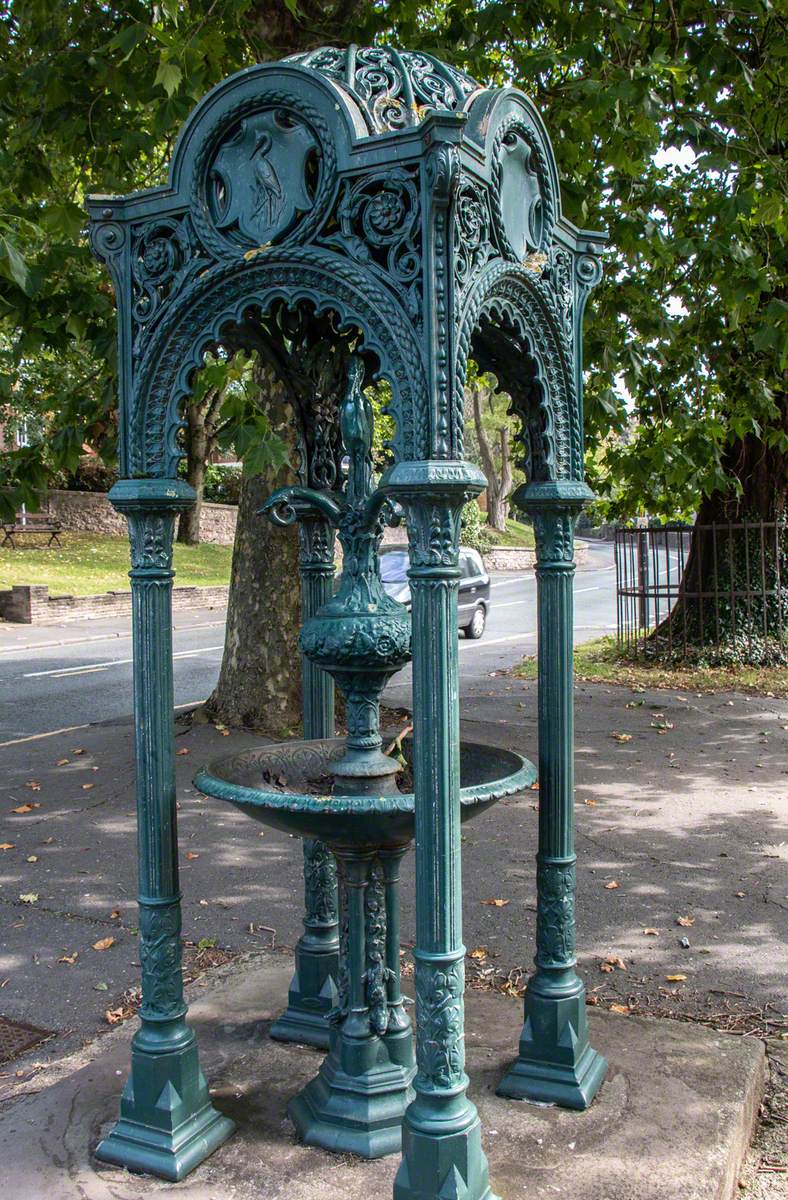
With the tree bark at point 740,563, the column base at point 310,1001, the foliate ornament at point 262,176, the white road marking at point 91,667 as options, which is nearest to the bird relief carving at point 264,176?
the foliate ornament at point 262,176

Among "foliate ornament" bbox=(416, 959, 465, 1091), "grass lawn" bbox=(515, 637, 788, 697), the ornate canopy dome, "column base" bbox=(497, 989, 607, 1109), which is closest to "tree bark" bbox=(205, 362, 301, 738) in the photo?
"grass lawn" bbox=(515, 637, 788, 697)

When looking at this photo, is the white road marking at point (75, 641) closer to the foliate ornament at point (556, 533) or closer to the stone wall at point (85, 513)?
the stone wall at point (85, 513)

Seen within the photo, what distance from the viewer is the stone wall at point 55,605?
21.9 m

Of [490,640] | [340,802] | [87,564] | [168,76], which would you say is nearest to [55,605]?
[87,564]

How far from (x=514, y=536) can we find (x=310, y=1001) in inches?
1964

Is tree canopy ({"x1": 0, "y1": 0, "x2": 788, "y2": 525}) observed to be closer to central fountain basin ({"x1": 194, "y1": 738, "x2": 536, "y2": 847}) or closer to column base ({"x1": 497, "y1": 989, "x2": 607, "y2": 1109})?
central fountain basin ({"x1": 194, "y1": 738, "x2": 536, "y2": 847})

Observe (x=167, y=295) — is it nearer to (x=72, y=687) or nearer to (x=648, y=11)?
(x=648, y=11)

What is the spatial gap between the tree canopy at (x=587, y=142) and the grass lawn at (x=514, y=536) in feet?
122

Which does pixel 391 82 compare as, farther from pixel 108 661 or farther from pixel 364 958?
pixel 108 661

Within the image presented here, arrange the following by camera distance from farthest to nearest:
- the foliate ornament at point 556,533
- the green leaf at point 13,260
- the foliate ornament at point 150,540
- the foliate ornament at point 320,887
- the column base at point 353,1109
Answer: the green leaf at point 13,260 → the foliate ornament at point 320,887 → the foliate ornament at point 556,533 → the foliate ornament at point 150,540 → the column base at point 353,1109

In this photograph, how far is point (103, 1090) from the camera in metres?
3.63

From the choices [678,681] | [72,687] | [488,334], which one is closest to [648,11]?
[488,334]

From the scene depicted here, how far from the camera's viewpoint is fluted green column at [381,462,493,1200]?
287cm

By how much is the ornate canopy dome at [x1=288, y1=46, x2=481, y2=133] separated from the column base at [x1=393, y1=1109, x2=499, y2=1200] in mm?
2781
